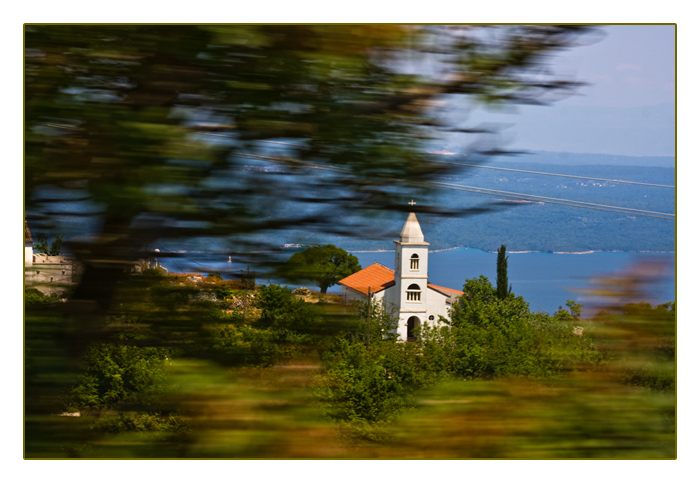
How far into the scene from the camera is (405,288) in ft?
7.71

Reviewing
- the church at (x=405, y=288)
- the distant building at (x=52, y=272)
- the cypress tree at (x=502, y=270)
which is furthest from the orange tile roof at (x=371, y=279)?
the cypress tree at (x=502, y=270)

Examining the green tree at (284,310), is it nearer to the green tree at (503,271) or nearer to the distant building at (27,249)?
the distant building at (27,249)

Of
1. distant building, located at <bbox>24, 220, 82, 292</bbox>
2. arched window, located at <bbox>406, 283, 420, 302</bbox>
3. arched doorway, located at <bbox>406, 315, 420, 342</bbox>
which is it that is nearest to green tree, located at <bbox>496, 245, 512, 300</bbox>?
arched window, located at <bbox>406, 283, 420, 302</bbox>

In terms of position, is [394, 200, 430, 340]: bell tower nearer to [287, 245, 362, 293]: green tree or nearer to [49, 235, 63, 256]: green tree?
[287, 245, 362, 293]: green tree

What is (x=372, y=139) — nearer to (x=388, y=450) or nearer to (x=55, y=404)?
(x=388, y=450)

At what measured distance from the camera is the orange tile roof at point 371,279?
154 centimetres

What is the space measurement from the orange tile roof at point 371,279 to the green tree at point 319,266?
5cm

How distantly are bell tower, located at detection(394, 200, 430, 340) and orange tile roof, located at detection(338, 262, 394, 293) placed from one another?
4 cm

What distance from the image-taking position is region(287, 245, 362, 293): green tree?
4.40ft

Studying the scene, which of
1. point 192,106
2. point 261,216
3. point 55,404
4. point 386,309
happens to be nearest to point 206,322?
point 261,216

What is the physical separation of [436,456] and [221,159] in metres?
0.90

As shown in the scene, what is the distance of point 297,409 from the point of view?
127 centimetres

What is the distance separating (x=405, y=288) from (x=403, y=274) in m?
0.32

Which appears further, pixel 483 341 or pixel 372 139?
pixel 483 341
